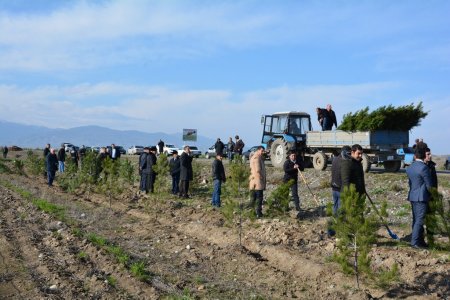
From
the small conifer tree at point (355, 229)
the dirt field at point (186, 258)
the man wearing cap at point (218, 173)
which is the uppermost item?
the man wearing cap at point (218, 173)

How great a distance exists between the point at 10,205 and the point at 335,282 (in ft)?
34.2

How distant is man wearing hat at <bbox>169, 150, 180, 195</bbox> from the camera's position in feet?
54.6

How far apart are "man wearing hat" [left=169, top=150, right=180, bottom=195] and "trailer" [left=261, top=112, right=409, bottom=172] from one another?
4337 millimetres

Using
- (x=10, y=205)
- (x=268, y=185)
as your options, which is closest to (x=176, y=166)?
Result: (x=268, y=185)

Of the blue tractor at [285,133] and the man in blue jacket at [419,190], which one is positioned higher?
the blue tractor at [285,133]

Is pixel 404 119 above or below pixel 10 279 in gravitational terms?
above

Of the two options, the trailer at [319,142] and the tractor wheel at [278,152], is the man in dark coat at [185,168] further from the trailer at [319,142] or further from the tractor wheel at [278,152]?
the tractor wheel at [278,152]

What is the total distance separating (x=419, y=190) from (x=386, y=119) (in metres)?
9.97

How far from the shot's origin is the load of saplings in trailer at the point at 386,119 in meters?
17.5

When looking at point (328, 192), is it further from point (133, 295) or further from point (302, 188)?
point (133, 295)

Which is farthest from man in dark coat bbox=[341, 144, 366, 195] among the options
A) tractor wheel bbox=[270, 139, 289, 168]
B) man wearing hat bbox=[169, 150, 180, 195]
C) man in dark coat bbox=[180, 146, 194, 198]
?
tractor wheel bbox=[270, 139, 289, 168]

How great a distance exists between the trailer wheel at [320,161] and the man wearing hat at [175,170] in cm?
558

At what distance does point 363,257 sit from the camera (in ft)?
20.4

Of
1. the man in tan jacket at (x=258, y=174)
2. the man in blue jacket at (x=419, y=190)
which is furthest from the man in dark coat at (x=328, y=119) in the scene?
the man in blue jacket at (x=419, y=190)
